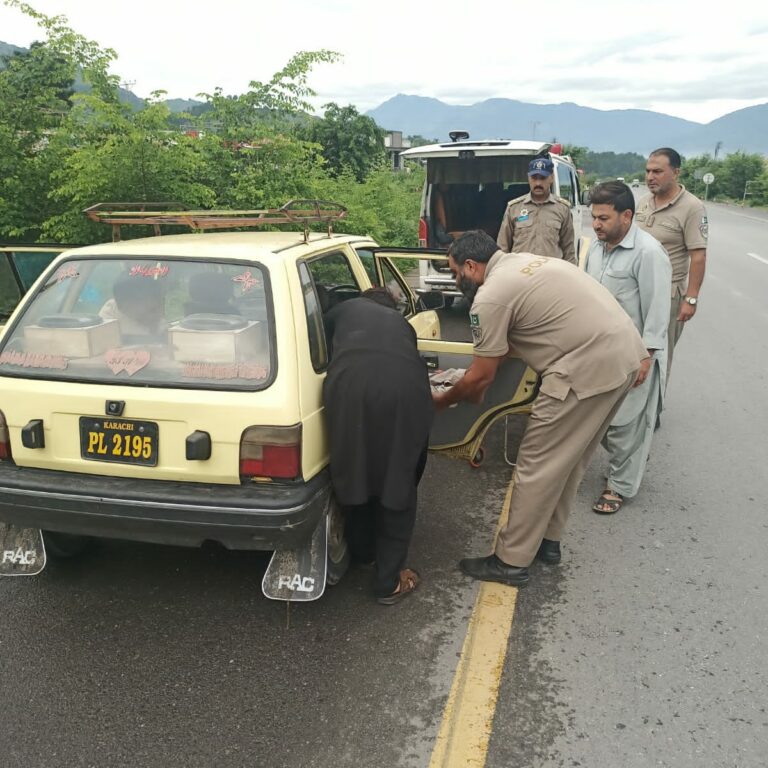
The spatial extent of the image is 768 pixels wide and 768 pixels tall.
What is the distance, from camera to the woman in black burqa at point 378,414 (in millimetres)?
2889

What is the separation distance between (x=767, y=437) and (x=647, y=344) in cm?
203

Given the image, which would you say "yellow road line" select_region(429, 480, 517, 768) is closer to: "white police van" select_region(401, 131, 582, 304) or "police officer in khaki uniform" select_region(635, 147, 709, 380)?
"police officer in khaki uniform" select_region(635, 147, 709, 380)

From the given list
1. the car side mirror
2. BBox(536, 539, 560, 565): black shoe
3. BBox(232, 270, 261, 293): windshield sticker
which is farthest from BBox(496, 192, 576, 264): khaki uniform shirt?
BBox(232, 270, 261, 293): windshield sticker

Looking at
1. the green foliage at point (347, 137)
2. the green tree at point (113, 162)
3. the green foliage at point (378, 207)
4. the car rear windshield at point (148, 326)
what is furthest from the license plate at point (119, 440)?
the green foliage at point (347, 137)

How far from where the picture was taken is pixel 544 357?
3.23m

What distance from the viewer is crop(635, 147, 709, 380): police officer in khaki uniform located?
4.75 metres

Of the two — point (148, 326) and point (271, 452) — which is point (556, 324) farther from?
point (148, 326)

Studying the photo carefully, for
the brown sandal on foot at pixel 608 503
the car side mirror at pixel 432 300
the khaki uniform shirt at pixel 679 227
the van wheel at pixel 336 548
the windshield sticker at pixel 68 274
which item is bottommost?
the brown sandal on foot at pixel 608 503

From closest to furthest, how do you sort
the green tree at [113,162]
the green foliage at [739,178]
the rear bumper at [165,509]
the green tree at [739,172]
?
1. the rear bumper at [165,509]
2. the green tree at [113,162]
3. the green foliage at [739,178]
4. the green tree at [739,172]

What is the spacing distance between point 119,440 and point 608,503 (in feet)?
9.29

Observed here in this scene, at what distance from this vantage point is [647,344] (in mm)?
3996

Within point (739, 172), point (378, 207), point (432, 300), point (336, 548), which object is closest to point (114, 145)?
point (432, 300)

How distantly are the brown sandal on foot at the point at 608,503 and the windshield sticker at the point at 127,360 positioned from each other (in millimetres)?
2751

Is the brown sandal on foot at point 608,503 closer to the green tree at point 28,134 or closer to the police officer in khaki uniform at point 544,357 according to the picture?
the police officer in khaki uniform at point 544,357
